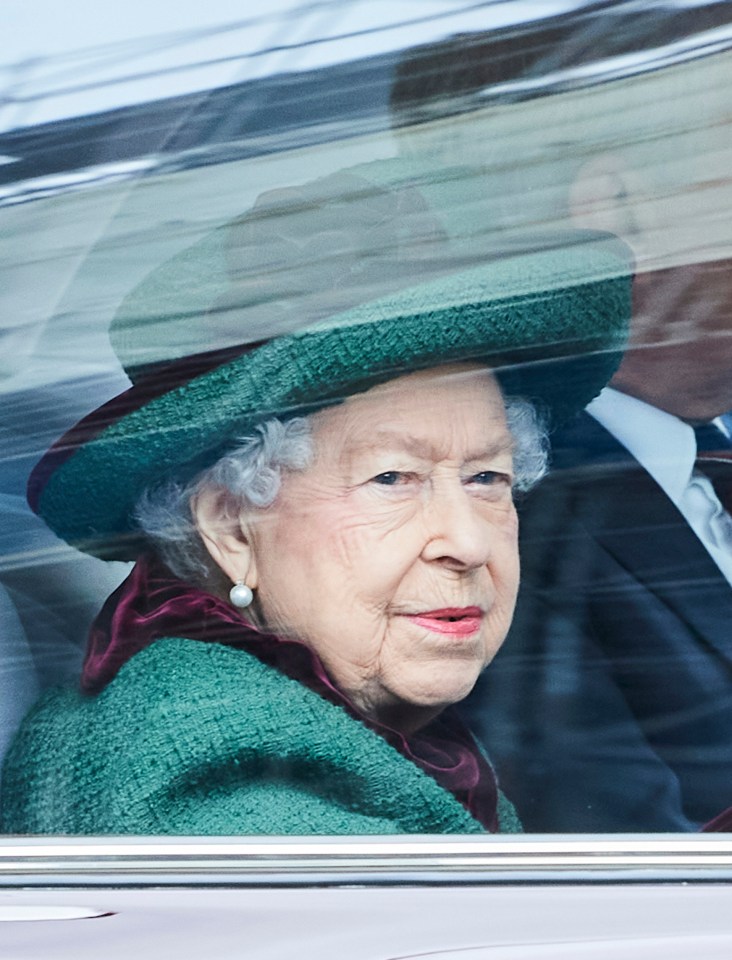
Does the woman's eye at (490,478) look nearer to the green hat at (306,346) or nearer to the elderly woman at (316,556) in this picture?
the elderly woman at (316,556)

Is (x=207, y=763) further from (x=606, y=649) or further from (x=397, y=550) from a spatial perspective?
(x=606, y=649)

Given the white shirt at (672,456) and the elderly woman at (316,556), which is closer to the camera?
the elderly woman at (316,556)

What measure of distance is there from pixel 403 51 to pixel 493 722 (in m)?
0.78

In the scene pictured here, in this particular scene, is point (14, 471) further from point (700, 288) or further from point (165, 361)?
point (700, 288)

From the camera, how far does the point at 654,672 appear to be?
70.7 inches

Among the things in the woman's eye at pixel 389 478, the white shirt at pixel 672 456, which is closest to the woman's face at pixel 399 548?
the woman's eye at pixel 389 478

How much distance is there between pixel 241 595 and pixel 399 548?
20 cm

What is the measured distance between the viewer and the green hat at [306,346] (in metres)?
1.66

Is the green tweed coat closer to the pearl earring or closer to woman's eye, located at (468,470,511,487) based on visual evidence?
the pearl earring

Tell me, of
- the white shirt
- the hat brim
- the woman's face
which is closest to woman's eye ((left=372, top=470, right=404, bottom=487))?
the woman's face

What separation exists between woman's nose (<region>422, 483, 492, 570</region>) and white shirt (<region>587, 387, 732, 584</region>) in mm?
186

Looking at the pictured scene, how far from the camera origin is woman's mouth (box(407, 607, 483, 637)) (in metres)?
1.81

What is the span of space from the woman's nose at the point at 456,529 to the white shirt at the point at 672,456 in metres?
0.19

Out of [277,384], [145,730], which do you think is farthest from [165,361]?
[145,730]
